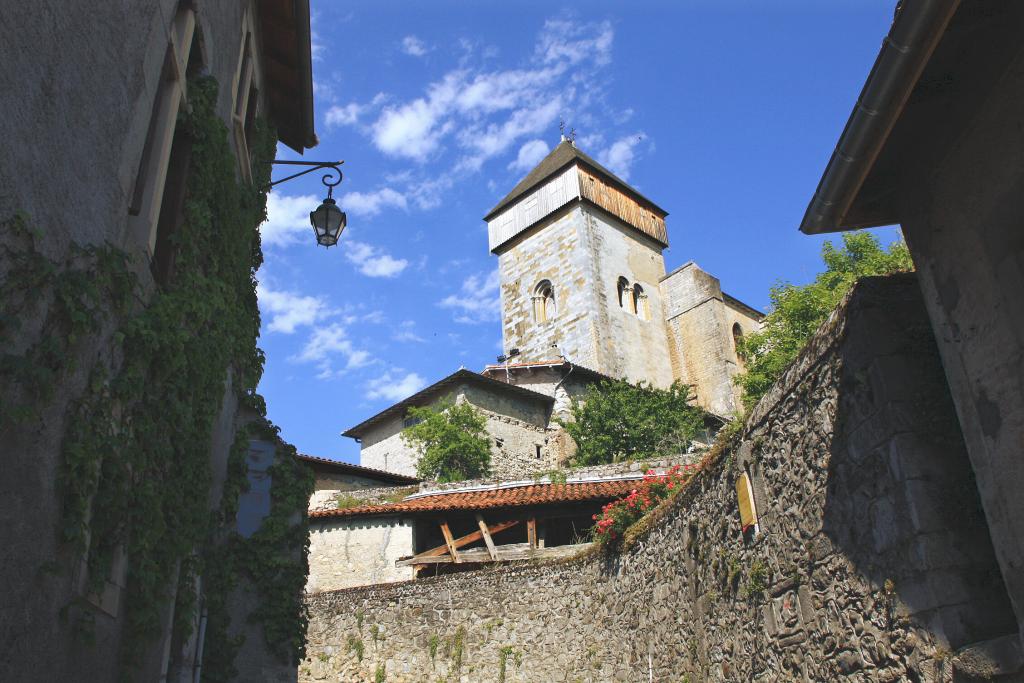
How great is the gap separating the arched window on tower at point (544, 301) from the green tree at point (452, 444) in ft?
40.1

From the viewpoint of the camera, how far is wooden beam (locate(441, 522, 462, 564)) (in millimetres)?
17453

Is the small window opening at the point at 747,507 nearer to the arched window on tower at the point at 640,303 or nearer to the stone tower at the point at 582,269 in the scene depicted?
the stone tower at the point at 582,269

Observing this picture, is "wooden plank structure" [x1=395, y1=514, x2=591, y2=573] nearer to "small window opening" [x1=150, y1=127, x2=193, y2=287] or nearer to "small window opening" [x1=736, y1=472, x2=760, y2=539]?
"small window opening" [x1=736, y1=472, x2=760, y2=539]

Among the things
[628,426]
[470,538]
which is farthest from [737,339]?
[470,538]

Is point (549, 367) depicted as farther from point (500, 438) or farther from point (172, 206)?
point (172, 206)

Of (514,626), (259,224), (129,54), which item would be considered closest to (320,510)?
(514,626)

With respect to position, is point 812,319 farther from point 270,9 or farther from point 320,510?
point 270,9

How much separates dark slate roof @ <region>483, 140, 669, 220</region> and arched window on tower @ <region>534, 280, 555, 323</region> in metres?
5.53

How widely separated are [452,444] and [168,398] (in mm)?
21633

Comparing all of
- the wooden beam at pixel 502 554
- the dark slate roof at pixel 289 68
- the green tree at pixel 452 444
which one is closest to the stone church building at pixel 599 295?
the green tree at pixel 452 444

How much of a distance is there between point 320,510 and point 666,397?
45.3 feet

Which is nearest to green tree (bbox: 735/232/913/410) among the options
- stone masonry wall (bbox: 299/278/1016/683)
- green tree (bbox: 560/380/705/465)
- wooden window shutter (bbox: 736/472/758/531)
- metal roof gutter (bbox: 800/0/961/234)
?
green tree (bbox: 560/380/705/465)

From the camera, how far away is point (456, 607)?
593 inches

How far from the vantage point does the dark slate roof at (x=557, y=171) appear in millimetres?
41681
